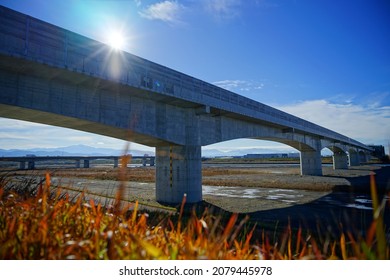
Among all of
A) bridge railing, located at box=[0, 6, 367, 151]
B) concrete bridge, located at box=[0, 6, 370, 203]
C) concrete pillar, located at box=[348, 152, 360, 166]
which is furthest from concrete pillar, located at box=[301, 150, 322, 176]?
concrete pillar, located at box=[348, 152, 360, 166]

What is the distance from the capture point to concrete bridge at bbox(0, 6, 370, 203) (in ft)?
37.3

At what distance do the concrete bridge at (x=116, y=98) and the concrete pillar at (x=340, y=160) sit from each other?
50.4 metres

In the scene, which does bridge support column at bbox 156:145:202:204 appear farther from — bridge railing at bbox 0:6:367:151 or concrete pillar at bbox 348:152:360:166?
concrete pillar at bbox 348:152:360:166

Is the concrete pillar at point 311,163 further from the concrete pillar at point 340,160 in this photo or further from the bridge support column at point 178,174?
the bridge support column at point 178,174

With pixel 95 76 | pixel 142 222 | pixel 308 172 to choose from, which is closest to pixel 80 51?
pixel 95 76

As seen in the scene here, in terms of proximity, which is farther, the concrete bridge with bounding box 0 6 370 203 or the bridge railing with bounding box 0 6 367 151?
the concrete bridge with bounding box 0 6 370 203

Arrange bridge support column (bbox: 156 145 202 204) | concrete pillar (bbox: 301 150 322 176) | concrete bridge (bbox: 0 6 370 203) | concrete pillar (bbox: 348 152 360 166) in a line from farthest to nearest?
concrete pillar (bbox: 348 152 360 166) < concrete pillar (bbox: 301 150 322 176) < bridge support column (bbox: 156 145 202 204) < concrete bridge (bbox: 0 6 370 203)

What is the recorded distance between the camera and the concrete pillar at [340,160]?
65.8 metres

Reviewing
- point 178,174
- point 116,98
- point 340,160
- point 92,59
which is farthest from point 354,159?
point 92,59

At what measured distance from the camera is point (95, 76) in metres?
13.0

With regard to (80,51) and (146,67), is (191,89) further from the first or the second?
(80,51)

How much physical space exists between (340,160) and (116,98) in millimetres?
67967

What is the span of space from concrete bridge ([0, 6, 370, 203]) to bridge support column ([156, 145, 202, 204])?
79 mm

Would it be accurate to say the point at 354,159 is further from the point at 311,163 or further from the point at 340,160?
the point at 311,163
